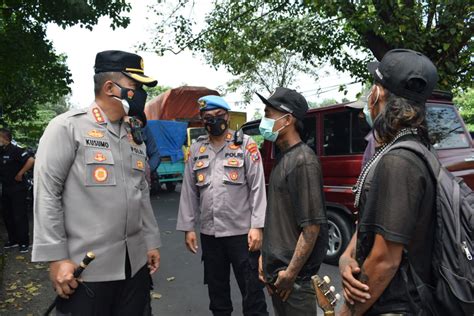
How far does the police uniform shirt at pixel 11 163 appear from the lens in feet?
21.2

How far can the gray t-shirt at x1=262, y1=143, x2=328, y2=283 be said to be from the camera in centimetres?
214

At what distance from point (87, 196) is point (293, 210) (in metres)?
1.14

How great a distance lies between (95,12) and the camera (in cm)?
680

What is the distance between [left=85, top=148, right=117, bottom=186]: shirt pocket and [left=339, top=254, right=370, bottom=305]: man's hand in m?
1.29

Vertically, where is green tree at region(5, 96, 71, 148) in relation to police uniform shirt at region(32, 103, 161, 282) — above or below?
above

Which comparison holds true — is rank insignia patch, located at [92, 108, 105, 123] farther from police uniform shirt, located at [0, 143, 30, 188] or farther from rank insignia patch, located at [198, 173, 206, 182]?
police uniform shirt, located at [0, 143, 30, 188]

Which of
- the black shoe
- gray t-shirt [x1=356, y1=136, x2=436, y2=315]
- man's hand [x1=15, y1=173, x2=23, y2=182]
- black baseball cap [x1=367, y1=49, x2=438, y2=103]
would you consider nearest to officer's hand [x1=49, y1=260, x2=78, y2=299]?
gray t-shirt [x1=356, y1=136, x2=436, y2=315]

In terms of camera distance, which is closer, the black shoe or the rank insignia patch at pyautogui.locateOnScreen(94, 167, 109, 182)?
the rank insignia patch at pyautogui.locateOnScreen(94, 167, 109, 182)

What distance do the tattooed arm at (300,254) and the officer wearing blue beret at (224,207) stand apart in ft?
2.51

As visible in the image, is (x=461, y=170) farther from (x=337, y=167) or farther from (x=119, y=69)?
(x=119, y=69)

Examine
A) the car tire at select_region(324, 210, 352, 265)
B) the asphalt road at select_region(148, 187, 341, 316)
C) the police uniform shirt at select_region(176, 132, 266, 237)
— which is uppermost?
the police uniform shirt at select_region(176, 132, 266, 237)

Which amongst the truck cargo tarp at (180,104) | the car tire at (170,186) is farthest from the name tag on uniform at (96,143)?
the truck cargo tarp at (180,104)

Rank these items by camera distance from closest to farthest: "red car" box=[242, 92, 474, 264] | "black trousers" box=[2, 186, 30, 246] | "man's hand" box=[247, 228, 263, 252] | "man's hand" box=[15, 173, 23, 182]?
"man's hand" box=[247, 228, 263, 252] → "red car" box=[242, 92, 474, 264] → "black trousers" box=[2, 186, 30, 246] → "man's hand" box=[15, 173, 23, 182]

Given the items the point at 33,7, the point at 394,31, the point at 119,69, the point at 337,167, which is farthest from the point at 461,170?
the point at 33,7
